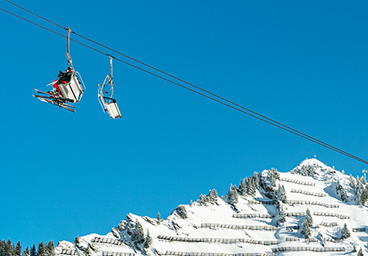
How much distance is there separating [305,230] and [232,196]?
106 feet

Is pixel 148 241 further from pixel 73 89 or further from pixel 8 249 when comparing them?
pixel 73 89

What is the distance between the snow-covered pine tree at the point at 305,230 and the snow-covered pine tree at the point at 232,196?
28.2 m

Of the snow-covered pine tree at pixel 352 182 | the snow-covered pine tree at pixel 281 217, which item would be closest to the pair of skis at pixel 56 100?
the snow-covered pine tree at pixel 281 217

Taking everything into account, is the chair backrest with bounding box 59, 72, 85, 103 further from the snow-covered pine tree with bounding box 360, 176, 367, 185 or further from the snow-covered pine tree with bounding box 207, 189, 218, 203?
the snow-covered pine tree with bounding box 360, 176, 367, 185

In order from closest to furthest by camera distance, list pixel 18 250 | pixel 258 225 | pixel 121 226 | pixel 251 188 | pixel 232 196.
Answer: pixel 18 250
pixel 121 226
pixel 258 225
pixel 232 196
pixel 251 188

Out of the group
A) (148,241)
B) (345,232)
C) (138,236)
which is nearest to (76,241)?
(138,236)

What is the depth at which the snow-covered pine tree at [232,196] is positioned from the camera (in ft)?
461

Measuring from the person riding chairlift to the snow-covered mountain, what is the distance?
79.2 meters

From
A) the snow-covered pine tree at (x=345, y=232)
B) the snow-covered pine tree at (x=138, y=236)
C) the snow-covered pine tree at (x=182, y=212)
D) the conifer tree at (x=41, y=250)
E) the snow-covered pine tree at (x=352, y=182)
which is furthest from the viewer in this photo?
the snow-covered pine tree at (x=352, y=182)

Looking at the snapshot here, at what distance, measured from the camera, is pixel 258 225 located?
126m

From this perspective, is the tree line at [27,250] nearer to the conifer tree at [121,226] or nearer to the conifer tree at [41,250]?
the conifer tree at [41,250]

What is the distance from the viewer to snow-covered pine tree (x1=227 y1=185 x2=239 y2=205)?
141 metres

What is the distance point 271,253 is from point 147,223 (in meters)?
33.3

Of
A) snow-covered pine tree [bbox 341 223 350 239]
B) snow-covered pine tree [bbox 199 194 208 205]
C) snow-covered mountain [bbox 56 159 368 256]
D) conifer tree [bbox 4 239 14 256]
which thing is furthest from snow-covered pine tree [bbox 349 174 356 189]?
conifer tree [bbox 4 239 14 256]
